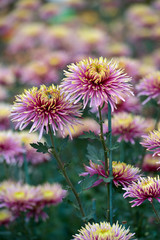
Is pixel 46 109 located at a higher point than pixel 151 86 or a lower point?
lower

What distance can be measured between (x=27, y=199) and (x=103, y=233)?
60cm

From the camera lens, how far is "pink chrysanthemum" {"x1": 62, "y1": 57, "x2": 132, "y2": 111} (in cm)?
98

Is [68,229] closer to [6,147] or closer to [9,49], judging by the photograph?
[6,147]

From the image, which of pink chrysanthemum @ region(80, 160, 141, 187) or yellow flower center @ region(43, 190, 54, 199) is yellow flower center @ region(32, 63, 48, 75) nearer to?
yellow flower center @ region(43, 190, 54, 199)

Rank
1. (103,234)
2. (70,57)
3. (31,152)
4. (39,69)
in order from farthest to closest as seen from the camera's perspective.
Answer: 1. (70,57)
2. (39,69)
3. (31,152)
4. (103,234)

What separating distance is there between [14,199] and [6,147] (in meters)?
0.23

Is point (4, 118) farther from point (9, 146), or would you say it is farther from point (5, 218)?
point (5, 218)

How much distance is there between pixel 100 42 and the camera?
310 cm

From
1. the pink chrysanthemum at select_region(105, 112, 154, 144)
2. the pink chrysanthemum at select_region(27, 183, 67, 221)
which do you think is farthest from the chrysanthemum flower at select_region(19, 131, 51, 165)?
the pink chrysanthemum at select_region(105, 112, 154, 144)

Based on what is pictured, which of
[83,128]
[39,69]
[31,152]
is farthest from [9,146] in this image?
[39,69]

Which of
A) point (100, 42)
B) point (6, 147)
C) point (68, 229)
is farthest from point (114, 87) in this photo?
point (100, 42)

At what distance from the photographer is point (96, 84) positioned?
1.00m

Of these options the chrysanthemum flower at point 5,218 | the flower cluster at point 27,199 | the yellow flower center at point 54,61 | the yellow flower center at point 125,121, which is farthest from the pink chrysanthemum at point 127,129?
the yellow flower center at point 54,61

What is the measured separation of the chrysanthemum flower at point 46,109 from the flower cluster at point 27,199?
0.46 m
